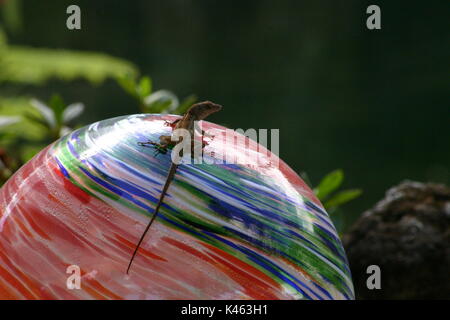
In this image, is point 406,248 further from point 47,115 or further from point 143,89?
point 47,115

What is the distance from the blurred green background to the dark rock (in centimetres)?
904

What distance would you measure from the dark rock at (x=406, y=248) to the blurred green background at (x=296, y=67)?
29.7ft

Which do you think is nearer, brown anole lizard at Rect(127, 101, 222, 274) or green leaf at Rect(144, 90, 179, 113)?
brown anole lizard at Rect(127, 101, 222, 274)

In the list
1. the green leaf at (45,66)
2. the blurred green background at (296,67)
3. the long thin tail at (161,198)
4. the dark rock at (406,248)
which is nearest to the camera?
the long thin tail at (161,198)

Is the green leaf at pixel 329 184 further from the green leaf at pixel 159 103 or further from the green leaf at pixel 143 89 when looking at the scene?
the green leaf at pixel 143 89

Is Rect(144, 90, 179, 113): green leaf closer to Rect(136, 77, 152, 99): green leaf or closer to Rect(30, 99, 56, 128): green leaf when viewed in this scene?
Rect(136, 77, 152, 99): green leaf

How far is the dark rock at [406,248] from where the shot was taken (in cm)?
244

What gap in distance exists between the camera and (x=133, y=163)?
4.94ft

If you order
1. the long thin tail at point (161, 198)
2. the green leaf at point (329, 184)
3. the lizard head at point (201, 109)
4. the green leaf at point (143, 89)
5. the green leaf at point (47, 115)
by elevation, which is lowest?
the green leaf at point (329, 184)

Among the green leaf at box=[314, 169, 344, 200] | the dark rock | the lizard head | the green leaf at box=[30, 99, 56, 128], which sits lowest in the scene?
the dark rock

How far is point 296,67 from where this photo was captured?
16.6m

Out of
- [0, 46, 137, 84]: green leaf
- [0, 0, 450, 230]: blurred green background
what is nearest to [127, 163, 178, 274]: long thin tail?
Result: [0, 46, 137, 84]: green leaf

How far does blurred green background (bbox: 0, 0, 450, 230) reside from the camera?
13.1m

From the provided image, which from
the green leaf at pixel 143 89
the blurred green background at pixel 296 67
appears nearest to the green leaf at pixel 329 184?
the green leaf at pixel 143 89
